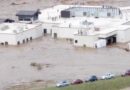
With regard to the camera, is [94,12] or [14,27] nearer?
[14,27]

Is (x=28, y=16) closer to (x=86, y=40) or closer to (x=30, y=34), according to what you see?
(x=30, y=34)

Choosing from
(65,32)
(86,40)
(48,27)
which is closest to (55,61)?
(86,40)

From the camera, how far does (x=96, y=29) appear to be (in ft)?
90.5

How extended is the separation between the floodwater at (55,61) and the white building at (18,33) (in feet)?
1.37

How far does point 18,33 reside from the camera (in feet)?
90.0

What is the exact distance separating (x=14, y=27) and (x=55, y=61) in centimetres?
541

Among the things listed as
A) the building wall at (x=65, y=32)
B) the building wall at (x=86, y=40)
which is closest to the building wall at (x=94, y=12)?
the building wall at (x=65, y=32)

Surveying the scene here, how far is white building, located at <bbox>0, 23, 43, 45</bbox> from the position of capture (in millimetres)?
27469

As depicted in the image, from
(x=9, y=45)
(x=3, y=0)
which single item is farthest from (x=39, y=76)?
(x=3, y=0)

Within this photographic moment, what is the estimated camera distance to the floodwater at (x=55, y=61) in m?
21.8

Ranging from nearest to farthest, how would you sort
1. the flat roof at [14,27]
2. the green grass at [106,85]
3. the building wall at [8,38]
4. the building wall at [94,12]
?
the green grass at [106,85], the building wall at [8,38], the flat roof at [14,27], the building wall at [94,12]

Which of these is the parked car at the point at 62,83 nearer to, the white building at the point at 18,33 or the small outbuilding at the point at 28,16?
the white building at the point at 18,33

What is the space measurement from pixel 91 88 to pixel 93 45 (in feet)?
26.7

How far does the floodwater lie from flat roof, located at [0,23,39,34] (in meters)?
0.82
